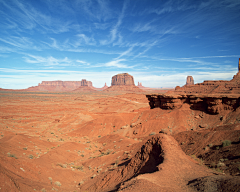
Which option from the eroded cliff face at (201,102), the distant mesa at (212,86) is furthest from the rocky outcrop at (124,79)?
the eroded cliff face at (201,102)

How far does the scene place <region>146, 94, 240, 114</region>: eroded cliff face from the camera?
17.4m

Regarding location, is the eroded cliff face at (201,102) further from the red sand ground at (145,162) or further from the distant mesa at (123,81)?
the distant mesa at (123,81)

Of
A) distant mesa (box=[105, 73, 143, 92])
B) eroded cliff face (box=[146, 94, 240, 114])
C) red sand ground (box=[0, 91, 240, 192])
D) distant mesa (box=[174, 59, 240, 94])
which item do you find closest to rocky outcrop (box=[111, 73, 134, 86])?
distant mesa (box=[105, 73, 143, 92])

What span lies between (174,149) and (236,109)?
14.4m

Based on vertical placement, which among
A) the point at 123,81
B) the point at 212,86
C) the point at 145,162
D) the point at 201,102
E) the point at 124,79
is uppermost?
the point at 124,79

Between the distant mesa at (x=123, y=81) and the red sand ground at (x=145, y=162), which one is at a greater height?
the distant mesa at (x=123, y=81)

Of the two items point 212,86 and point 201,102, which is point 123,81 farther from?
point 201,102

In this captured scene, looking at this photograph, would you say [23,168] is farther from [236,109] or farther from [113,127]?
[236,109]

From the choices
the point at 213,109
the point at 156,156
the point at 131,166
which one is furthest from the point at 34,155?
the point at 213,109

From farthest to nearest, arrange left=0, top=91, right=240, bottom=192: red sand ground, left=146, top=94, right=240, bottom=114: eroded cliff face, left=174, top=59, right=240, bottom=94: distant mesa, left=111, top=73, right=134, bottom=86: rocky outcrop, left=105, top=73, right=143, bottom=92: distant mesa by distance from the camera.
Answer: left=111, top=73, right=134, bottom=86: rocky outcrop < left=105, top=73, right=143, bottom=92: distant mesa < left=174, top=59, right=240, bottom=94: distant mesa < left=146, top=94, right=240, bottom=114: eroded cliff face < left=0, top=91, right=240, bottom=192: red sand ground

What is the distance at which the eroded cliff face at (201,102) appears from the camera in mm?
17406

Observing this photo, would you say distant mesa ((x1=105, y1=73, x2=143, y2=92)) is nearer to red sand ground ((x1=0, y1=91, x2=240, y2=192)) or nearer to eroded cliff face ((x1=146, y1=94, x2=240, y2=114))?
eroded cliff face ((x1=146, y1=94, x2=240, y2=114))

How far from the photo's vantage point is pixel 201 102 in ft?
65.2

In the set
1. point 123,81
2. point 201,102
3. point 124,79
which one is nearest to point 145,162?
point 201,102
